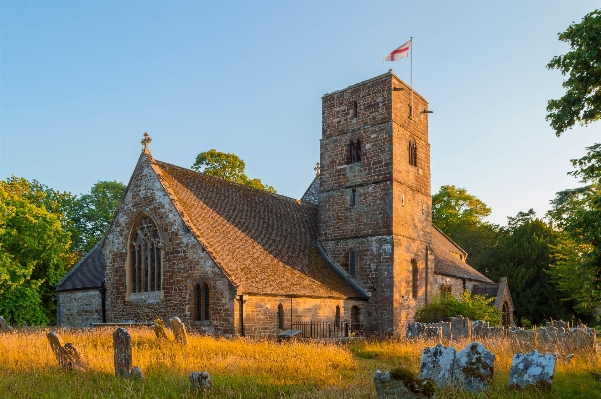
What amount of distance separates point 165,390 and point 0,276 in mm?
22100

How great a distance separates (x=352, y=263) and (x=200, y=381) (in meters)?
18.2

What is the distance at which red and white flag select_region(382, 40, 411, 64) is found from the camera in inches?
1051

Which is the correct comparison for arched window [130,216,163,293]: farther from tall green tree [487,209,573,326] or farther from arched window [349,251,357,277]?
tall green tree [487,209,573,326]

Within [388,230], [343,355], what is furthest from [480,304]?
[343,355]

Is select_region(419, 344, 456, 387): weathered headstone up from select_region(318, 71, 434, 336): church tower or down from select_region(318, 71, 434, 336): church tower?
down

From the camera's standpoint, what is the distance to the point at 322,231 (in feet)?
95.8

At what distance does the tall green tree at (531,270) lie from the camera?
41.4 metres

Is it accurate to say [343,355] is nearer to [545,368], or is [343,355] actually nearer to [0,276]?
[545,368]

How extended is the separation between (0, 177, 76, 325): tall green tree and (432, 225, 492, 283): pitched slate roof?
23653 millimetres

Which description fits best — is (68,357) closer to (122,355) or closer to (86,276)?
(122,355)

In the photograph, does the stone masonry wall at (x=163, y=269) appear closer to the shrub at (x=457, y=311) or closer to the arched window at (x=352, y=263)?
the arched window at (x=352, y=263)

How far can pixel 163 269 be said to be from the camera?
23.0 metres

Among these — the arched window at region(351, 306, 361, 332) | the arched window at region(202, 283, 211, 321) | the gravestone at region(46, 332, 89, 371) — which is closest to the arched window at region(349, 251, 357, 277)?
the arched window at region(351, 306, 361, 332)

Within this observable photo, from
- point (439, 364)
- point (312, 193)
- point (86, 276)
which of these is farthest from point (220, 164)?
point (439, 364)
